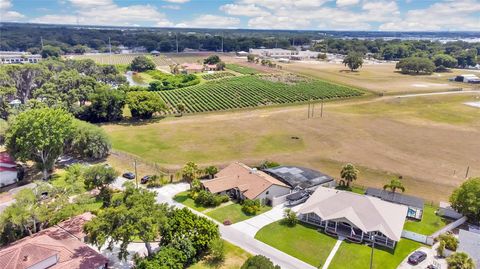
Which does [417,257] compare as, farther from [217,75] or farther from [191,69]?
[191,69]

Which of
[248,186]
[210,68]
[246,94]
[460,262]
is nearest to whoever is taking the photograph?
[460,262]

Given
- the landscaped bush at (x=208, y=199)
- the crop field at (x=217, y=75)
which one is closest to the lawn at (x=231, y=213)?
the landscaped bush at (x=208, y=199)

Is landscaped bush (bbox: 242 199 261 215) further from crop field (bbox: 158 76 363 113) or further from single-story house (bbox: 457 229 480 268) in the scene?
crop field (bbox: 158 76 363 113)

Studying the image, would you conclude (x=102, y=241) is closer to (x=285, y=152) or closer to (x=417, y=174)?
(x=285, y=152)

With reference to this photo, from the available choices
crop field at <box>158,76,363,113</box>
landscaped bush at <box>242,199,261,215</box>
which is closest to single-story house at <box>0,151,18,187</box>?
landscaped bush at <box>242,199,261,215</box>

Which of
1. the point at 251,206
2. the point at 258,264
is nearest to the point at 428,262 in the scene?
the point at 258,264

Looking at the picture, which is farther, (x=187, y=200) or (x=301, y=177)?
(x=301, y=177)
